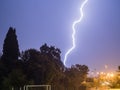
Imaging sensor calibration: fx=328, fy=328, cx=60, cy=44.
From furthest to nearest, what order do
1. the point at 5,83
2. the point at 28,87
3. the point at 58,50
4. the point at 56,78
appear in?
1. the point at 58,50
2. the point at 56,78
3. the point at 5,83
4. the point at 28,87

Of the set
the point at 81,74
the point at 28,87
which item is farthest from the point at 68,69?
the point at 28,87

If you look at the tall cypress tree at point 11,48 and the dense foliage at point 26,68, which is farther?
the tall cypress tree at point 11,48

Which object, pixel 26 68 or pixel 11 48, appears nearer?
pixel 26 68

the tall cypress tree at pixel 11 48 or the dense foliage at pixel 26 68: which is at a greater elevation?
the tall cypress tree at pixel 11 48

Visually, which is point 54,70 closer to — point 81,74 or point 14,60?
point 14,60

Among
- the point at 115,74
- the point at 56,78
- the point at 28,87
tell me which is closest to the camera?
the point at 28,87

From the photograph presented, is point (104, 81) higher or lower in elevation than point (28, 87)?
higher

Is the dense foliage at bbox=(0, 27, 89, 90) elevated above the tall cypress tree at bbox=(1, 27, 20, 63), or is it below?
below

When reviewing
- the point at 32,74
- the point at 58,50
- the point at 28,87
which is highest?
the point at 58,50

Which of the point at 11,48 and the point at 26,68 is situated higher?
the point at 11,48

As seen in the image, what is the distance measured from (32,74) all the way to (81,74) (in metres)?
11.3

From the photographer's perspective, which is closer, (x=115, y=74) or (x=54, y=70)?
(x=54, y=70)

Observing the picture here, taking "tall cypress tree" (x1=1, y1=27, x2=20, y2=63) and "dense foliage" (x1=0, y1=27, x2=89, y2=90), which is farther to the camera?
"tall cypress tree" (x1=1, y1=27, x2=20, y2=63)

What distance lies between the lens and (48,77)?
99.1ft
